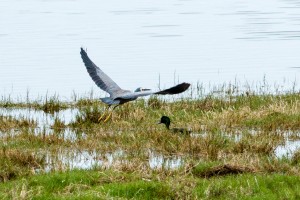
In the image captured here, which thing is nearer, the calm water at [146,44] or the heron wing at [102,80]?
the heron wing at [102,80]

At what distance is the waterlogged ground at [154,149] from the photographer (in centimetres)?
1034

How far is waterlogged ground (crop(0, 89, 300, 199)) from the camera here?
33.9ft

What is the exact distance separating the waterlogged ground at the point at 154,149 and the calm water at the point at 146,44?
4201 mm

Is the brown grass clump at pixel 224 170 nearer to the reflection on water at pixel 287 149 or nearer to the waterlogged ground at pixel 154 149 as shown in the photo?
the waterlogged ground at pixel 154 149

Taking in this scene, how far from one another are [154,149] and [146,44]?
1774 centimetres

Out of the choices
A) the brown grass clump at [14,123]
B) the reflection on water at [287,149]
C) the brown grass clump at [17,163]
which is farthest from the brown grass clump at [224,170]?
the brown grass clump at [14,123]

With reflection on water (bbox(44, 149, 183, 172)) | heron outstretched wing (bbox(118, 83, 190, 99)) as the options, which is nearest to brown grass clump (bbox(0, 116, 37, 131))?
reflection on water (bbox(44, 149, 183, 172))

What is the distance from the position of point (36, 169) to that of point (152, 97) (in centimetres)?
627

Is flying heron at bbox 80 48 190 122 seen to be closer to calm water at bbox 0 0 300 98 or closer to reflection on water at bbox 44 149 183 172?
reflection on water at bbox 44 149 183 172

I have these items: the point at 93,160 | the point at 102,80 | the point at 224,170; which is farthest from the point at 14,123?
the point at 224,170

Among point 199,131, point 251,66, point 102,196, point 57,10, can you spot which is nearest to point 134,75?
point 251,66

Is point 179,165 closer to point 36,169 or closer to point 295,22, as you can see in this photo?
point 36,169

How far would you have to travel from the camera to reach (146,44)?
30.8m

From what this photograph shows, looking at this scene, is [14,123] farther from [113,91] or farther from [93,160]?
[93,160]
